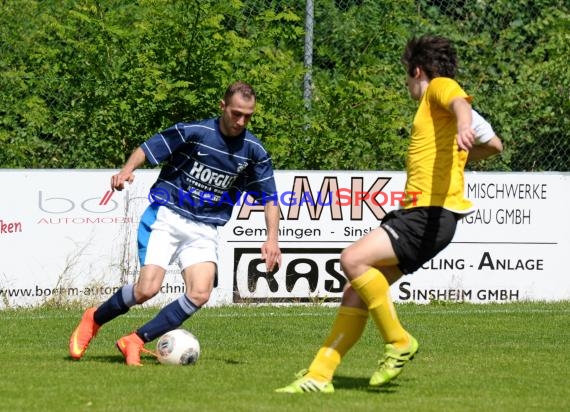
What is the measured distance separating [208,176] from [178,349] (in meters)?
1.12

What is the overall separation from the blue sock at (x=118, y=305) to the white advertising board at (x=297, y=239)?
13.5 feet

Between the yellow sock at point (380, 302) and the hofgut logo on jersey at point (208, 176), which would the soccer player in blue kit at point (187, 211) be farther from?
the yellow sock at point (380, 302)

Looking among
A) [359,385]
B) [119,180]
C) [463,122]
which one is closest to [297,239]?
[119,180]

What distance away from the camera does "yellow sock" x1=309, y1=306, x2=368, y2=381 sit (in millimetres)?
6863

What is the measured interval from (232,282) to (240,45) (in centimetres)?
272

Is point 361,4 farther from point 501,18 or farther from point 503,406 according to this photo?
point 503,406

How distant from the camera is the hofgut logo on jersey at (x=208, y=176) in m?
8.12

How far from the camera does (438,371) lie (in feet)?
26.2

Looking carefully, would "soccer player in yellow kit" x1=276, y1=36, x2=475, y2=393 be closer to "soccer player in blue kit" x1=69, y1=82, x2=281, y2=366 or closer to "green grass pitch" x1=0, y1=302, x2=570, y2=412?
"green grass pitch" x1=0, y1=302, x2=570, y2=412

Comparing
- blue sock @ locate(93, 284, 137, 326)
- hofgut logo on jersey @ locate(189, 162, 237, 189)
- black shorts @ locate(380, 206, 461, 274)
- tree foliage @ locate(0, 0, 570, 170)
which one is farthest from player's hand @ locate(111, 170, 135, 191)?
tree foliage @ locate(0, 0, 570, 170)

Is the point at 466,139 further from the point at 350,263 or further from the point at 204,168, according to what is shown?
the point at 204,168

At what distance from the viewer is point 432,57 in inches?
271

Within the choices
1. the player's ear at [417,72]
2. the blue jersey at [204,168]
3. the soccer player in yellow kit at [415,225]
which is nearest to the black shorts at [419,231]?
the soccer player in yellow kit at [415,225]

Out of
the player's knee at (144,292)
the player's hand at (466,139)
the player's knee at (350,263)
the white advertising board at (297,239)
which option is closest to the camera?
the player's hand at (466,139)
